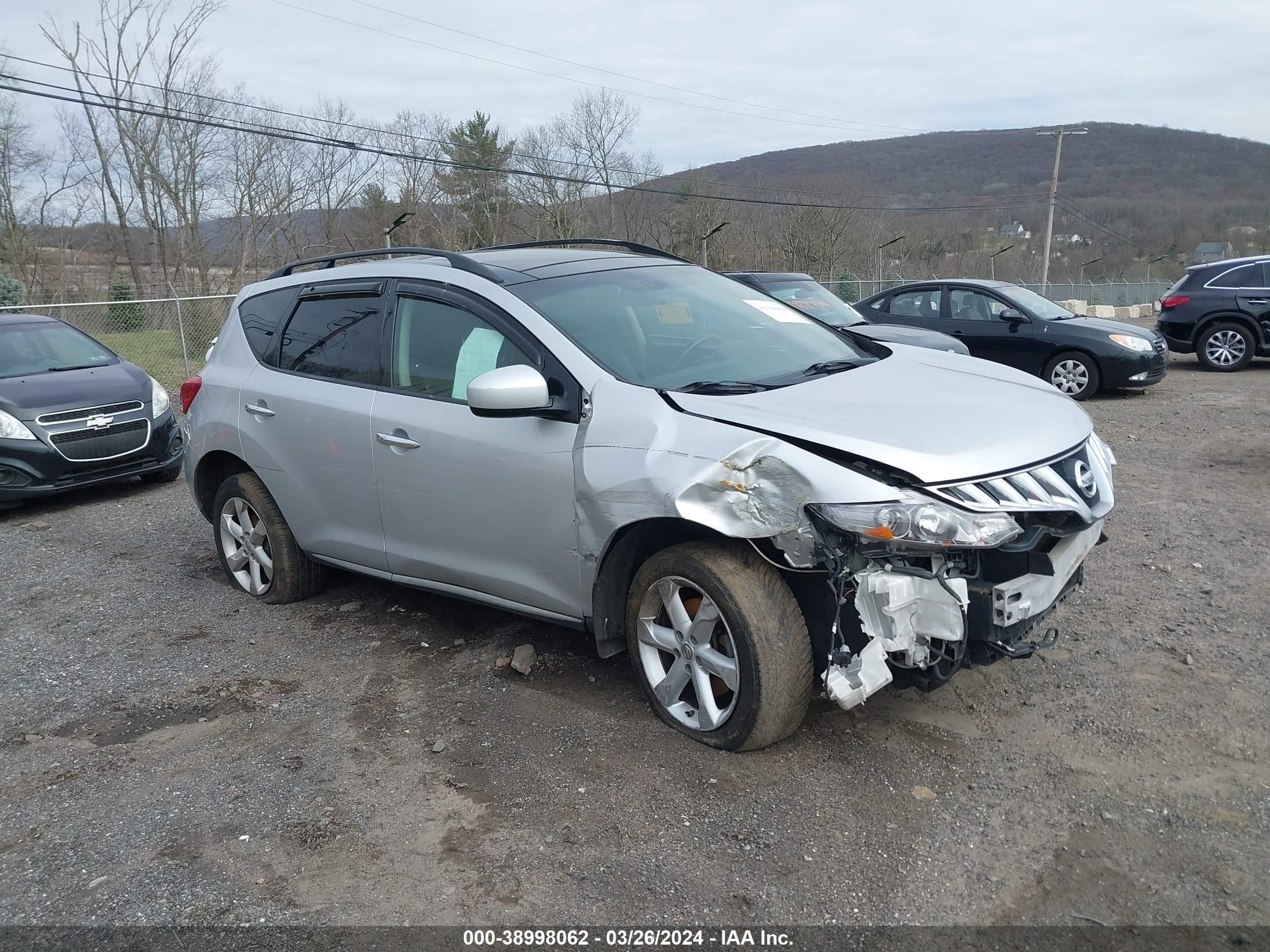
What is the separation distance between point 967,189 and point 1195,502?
6456 cm

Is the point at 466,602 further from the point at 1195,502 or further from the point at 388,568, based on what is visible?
the point at 1195,502

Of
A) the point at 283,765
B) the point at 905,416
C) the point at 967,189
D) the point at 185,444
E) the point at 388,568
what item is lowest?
the point at 283,765

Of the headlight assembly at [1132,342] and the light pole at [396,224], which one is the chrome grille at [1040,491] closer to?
the light pole at [396,224]

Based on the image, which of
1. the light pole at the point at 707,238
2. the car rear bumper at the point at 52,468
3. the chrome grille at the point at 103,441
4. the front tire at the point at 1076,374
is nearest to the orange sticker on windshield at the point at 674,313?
the car rear bumper at the point at 52,468

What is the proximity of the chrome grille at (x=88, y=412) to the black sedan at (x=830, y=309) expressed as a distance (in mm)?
5975

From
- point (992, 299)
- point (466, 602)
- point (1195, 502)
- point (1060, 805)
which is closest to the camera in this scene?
point (1060, 805)

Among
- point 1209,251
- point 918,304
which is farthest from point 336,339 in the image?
point 1209,251

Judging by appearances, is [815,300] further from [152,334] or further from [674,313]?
[152,334]

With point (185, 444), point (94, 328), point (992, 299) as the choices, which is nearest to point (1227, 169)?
point (992, 299)

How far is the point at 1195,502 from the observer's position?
6469mm

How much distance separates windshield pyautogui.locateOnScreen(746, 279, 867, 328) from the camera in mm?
11094

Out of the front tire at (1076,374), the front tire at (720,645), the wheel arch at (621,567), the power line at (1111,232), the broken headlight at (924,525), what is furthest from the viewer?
the power line at (1111,232)

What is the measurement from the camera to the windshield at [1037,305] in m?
12.0

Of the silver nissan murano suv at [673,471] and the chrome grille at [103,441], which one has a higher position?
the silver nissan murano suv at [673,471]
